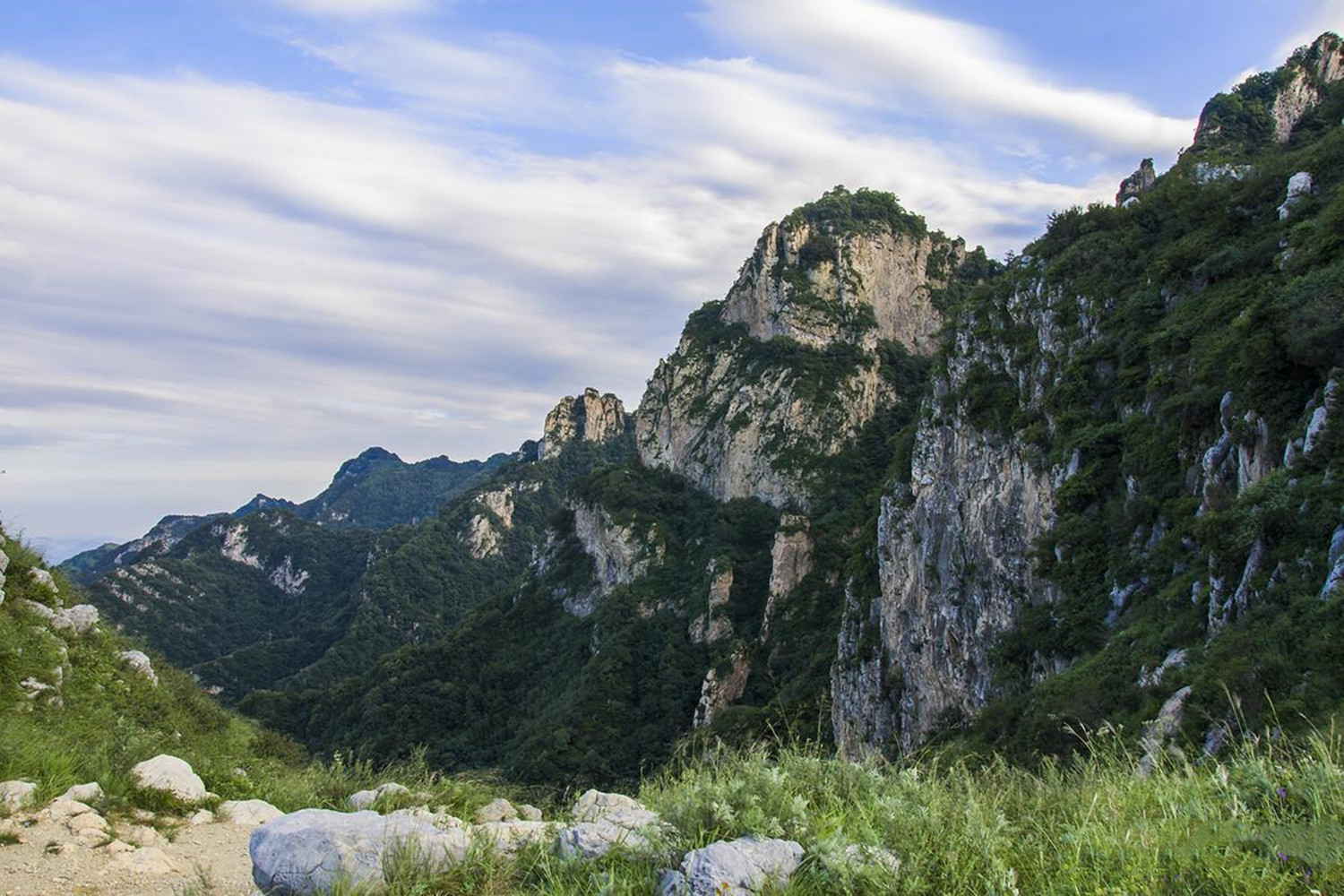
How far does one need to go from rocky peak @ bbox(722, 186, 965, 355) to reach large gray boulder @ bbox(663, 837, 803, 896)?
8925cm

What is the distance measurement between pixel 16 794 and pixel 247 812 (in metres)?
1.77

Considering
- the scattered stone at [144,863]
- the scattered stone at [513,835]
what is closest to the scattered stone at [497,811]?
the scattered stone at [513,835]

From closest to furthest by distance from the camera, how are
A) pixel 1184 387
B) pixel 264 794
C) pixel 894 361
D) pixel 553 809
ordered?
pixel 553 809, pixel 264 794, pixel 1184 387, pixel 894 361

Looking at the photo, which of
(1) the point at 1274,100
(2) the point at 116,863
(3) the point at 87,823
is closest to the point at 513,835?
(2) the point at 116,863

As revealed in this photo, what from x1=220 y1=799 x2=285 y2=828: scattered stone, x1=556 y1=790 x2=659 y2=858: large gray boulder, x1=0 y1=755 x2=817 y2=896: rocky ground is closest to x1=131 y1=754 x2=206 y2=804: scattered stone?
x1=0 y1=755 x2=817 y2=896: rocky ground

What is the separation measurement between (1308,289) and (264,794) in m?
18.9

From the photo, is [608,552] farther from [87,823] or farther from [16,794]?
[87,823]

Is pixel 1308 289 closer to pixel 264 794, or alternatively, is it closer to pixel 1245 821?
pixel 1245 821

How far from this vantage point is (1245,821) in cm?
382

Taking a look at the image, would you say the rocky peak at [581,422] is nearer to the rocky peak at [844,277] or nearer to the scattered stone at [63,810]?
the rocky peak at [844,277]

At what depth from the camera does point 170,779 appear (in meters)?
7.09

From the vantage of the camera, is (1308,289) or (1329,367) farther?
(1308,289)

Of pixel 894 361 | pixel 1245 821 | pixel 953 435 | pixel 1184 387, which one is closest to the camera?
pixel 1245 821

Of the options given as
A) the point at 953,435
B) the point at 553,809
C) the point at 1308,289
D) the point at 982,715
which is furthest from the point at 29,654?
the point at 953,435
